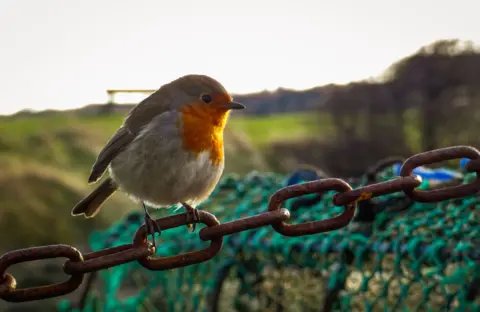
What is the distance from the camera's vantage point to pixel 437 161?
1.04 meters

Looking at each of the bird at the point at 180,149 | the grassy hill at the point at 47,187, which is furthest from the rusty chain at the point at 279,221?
the grassy hill at the point at 47,187

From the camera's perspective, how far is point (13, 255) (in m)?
0.92

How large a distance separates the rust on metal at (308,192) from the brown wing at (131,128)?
0.85 meters

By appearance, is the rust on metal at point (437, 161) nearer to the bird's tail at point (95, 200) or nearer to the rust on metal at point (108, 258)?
the rust on metal at point (108, 258)

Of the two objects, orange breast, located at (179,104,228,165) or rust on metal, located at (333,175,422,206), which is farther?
orange breast, located at (179,104,228,165)

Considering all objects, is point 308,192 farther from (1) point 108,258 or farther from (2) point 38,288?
(2) point 38,288

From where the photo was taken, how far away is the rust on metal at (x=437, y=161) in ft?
3.43

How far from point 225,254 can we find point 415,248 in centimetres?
70

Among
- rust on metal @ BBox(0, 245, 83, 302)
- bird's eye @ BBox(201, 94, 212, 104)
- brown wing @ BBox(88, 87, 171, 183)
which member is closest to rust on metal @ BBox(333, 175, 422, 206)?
rust on metal @ BBox(0, 245, 83, 302)

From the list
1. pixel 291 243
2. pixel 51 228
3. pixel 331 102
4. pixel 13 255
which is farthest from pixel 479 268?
pixel 331 102

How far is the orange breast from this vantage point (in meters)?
1.70

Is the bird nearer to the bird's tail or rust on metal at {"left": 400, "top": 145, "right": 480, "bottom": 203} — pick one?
the bird's tail

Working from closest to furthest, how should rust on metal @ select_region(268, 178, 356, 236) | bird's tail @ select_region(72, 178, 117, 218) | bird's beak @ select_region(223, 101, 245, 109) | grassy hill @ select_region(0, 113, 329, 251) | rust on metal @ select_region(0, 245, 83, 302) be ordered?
rust on metal @ select_region(0, 245, 83, 302)
rust on metal @ select_region(268, 178, 356, 236)
bird's beak @ select_region(223, 101, 245, 109)
bird's tail @ select_region(72, 178, 117, 218)
grassy hill @ select_region(0, 113, 329, 251)

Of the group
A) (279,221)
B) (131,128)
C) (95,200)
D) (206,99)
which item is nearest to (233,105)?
(206,99)
